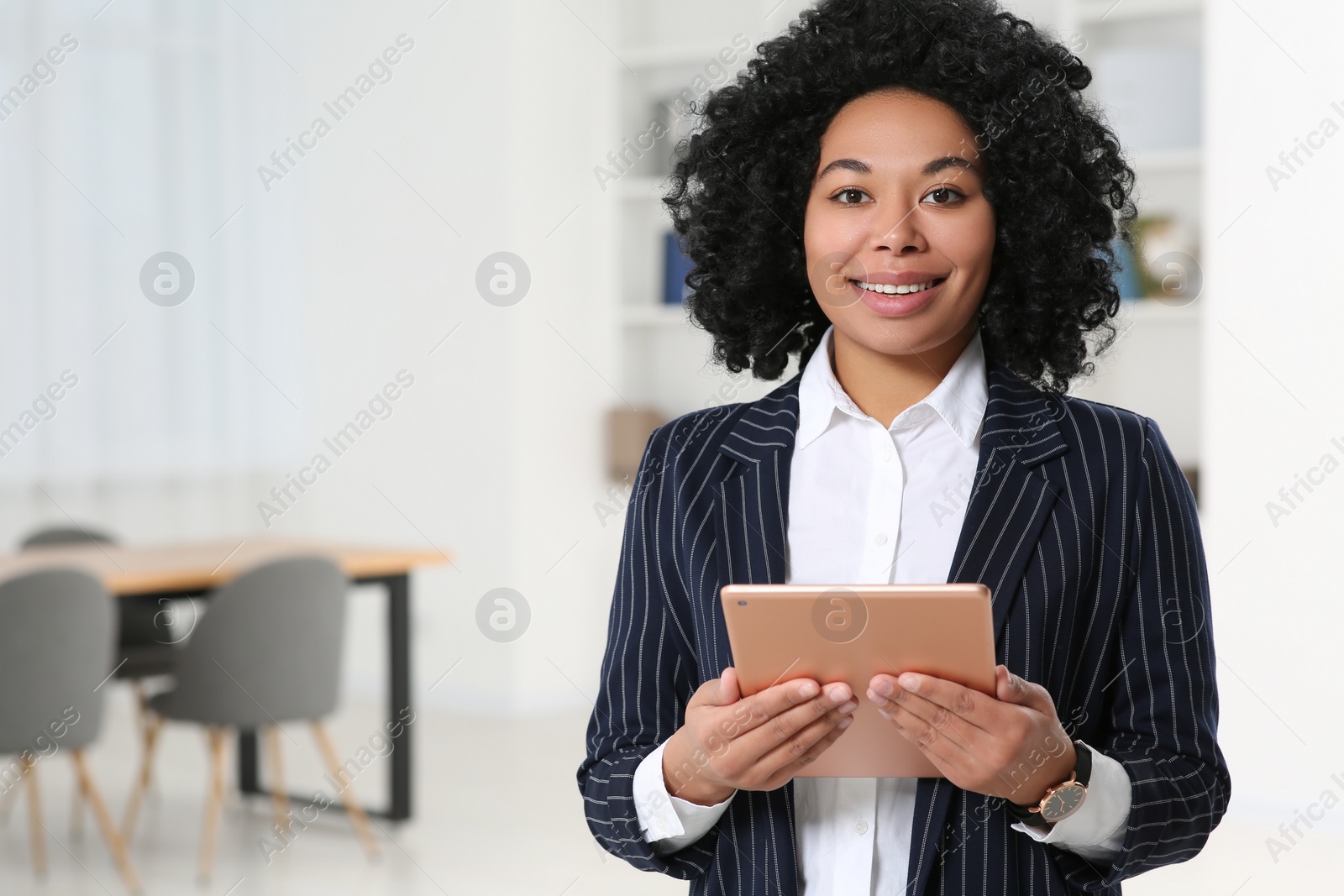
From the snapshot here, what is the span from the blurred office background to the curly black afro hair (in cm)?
295

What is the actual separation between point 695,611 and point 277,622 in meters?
2.52

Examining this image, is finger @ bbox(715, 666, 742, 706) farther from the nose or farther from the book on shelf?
the book on shelf

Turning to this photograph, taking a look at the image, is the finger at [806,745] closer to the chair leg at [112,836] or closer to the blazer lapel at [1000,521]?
the blazer lapel at [1000,521]

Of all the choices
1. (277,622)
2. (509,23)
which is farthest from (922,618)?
(509,23)

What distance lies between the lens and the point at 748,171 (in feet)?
4.52

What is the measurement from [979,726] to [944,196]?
0.48 meters

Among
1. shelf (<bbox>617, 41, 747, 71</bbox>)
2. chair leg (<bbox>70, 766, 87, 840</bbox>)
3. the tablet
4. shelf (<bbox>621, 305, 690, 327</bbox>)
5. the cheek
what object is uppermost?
shelf (<bbox>617, 41, 747, 71</bbox>)

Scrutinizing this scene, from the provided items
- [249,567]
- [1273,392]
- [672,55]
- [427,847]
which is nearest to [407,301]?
[672,55]

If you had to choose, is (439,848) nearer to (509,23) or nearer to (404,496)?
(404,496)

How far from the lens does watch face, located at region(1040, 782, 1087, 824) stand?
3.31 ft

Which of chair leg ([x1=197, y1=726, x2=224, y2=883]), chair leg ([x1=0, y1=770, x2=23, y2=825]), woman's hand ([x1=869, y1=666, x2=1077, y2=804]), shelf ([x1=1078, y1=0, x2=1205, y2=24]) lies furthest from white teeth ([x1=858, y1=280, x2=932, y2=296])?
chair leg ([x1=0, y1=770, x2=23, y2=825])

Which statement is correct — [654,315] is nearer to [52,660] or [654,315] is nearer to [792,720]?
[52,660]

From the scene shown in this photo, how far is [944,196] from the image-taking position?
1.18 m

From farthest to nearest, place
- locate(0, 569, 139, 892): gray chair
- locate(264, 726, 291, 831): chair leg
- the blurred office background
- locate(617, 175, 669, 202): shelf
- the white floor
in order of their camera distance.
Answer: locate(617, 175, 669, 202): shelf < the blurred office background < locate(264, 726, 291, 831): chair leg < the white floor < locate(0, 569, 139, 892): gray chair
